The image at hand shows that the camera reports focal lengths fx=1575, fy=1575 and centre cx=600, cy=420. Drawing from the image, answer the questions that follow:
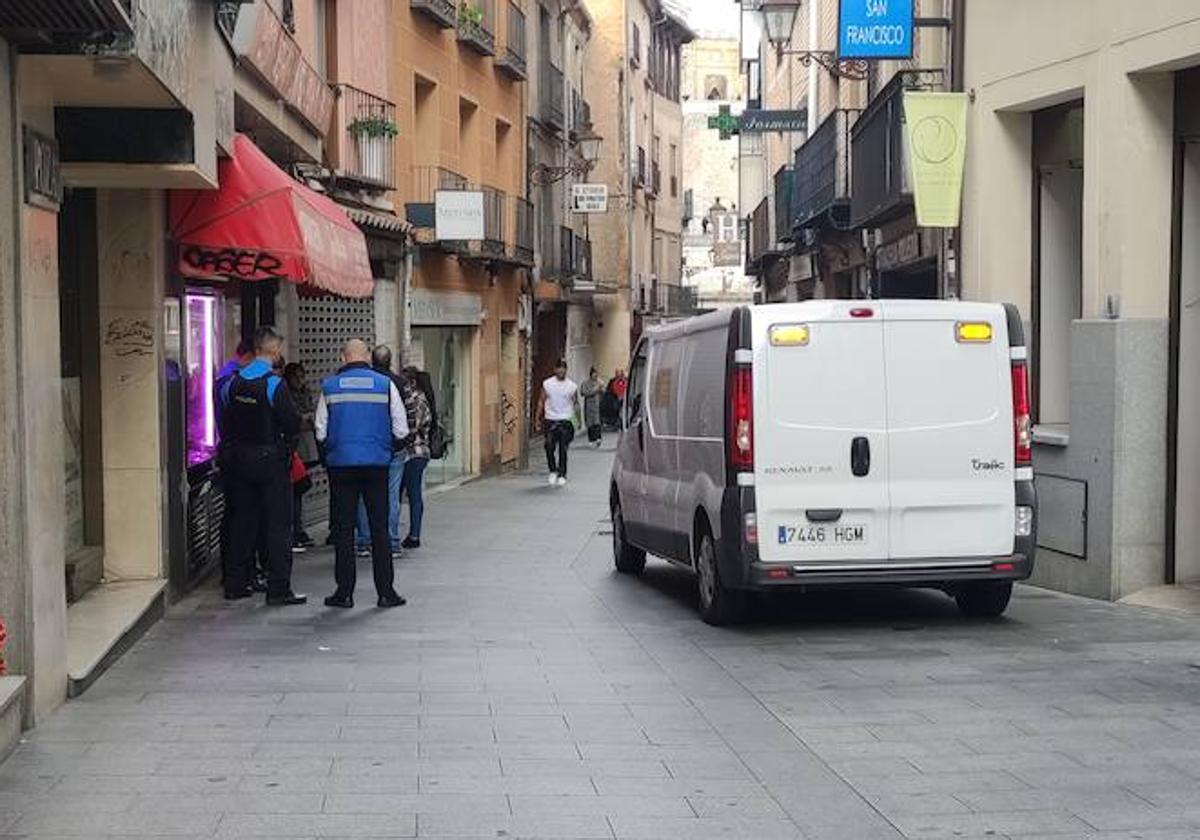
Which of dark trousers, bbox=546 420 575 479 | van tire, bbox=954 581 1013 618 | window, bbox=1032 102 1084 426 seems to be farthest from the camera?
dark trousers, bbox=546 420 575 479

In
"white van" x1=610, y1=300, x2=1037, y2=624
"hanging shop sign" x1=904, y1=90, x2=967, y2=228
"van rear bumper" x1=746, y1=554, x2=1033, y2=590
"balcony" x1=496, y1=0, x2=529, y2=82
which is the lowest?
"van rear bumper" x1=746, y1=554, x2=1033, y2=590

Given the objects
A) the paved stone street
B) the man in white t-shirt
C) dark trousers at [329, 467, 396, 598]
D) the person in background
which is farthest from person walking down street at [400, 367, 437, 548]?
the man in white t-shirt

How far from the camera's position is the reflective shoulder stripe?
1076 centimetres

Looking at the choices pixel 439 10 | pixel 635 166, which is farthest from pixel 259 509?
pixel 635 166

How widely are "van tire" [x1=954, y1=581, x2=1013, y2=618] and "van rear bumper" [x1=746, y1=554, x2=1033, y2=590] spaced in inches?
15.4

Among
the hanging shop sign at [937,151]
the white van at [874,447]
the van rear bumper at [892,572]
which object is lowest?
the van rear bumper at [892,572]

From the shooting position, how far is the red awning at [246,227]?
1055 centimetres

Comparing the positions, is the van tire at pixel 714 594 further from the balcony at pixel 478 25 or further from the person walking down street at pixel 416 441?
the balcony at pixel 478 25

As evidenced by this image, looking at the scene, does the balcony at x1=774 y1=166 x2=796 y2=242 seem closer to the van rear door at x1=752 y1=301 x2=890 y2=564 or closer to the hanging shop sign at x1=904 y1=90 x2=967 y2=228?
the hanging shop sign at x1=904 y1=90 x2=967 y2=228

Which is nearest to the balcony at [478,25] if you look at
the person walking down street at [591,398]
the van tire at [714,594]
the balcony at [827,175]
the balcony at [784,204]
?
the balcony at [784,204]

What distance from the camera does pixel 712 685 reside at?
26.6 ft

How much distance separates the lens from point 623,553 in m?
13.5

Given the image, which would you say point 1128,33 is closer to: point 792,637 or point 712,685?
point 792,637

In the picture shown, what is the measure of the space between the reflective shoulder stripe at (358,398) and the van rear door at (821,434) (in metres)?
2.72
